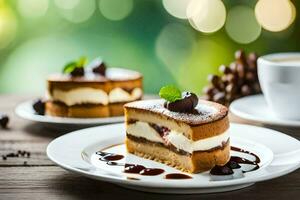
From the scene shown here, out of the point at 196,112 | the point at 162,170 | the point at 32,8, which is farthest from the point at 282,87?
the point at 32,8

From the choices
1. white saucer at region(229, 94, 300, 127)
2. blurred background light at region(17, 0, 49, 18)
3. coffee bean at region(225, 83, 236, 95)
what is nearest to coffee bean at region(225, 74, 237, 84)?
coffee bean at region(225, 83, 236, 95)

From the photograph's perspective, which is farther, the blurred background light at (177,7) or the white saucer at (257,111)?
the blurred background light at (177,7)

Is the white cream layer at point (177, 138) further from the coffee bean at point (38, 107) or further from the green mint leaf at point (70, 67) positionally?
the green mint leaf at point (70, 67)

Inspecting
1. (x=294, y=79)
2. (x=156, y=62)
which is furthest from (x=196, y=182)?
(x=156, y=62)

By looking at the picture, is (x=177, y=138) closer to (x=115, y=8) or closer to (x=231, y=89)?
(x=231, y=89)

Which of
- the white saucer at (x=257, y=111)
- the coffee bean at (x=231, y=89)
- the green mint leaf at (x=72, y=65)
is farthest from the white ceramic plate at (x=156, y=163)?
the coffee bean at (x=231, y=89)
